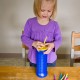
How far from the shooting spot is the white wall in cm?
261

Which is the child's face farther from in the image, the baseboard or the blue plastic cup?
the baseboard

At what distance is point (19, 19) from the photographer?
8.78 feet

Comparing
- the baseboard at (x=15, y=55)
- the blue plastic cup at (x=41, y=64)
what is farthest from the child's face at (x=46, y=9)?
the baseboard at (x=15, y=55)

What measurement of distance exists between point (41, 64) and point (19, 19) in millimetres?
1822

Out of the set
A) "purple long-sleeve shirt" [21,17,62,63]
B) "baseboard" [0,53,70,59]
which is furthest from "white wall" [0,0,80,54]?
"purple long-sleeve shirt" [21,17,62,63]

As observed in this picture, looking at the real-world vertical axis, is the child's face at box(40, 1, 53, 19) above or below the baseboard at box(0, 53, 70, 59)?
above

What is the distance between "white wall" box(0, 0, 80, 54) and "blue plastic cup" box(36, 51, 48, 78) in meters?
1.78

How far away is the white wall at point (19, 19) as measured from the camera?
8.55 ft

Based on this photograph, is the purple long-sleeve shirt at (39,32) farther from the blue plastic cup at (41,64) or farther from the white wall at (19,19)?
the white wall at (19,19)

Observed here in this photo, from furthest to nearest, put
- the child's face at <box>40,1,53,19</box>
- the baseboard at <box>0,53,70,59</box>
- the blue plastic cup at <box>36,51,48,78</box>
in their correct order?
the baseboard at <box>0,53,70,59</box>, the child's face at <box>40,1,53,19</box>, the blue plastic cup at <box>36,51,48,78</box>

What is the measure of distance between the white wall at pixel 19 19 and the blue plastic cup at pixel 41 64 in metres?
1.78

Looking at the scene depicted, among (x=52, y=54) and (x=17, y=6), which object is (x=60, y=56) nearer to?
(x=17, y=6)

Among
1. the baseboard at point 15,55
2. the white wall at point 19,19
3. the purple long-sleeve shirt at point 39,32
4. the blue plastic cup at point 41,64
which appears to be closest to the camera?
the blue plastic cup at point 41,64

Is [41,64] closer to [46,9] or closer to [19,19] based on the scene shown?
[46,9]
